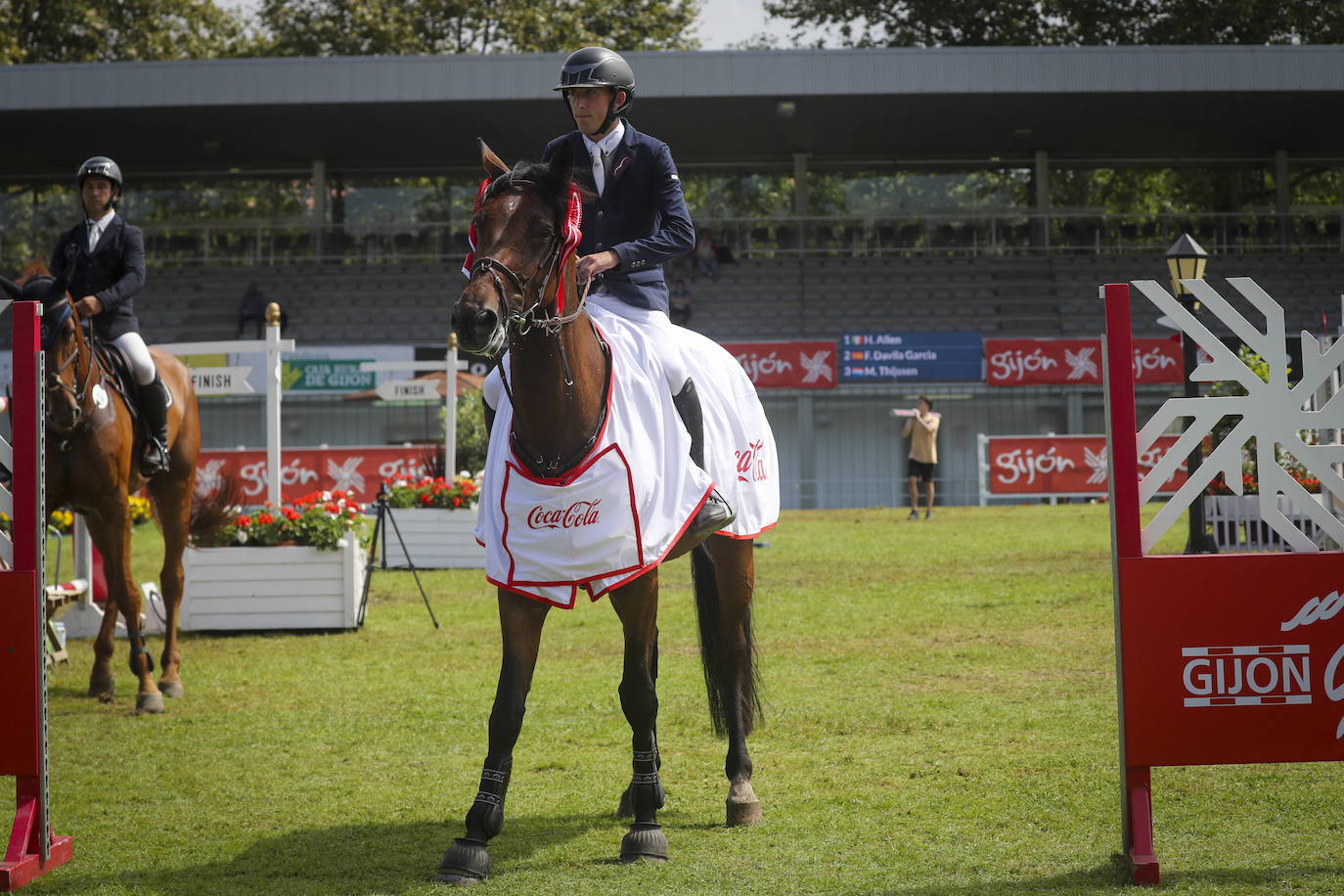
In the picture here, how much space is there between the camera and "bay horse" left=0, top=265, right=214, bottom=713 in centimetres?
654

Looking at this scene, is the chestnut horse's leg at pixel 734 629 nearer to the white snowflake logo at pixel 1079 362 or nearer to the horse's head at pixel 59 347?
the horse's head at pixel 59 347

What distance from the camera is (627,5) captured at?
37719 mm

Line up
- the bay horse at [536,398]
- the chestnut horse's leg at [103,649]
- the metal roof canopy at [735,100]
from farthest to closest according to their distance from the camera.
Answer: the metal roof canopy at [735,100] < the chestnut horse's leg at [103,649] < the bay horse at [536,398]

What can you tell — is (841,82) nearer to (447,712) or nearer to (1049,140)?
(1049,140)

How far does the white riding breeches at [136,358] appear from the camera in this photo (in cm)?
727

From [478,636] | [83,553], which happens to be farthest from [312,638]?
[83,553]

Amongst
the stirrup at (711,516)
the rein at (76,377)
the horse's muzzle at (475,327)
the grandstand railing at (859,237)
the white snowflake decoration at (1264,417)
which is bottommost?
the stirrup at (711,516)

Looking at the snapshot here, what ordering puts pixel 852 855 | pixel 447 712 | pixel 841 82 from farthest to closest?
pixel 841 82 → pixel 447 712 → pixel 852 855

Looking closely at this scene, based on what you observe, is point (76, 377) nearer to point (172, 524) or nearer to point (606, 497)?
point (172, 524)

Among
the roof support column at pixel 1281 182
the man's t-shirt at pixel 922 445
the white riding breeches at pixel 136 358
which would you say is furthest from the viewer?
the roof support column at pixel 1281 182

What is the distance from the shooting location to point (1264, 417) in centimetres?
384

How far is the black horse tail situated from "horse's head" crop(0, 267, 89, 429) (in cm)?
369

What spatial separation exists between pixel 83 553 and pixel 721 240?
2309 centimetres

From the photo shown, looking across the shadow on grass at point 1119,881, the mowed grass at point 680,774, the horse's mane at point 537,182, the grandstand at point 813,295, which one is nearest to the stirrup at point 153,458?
the mowed grass at point 680,774
